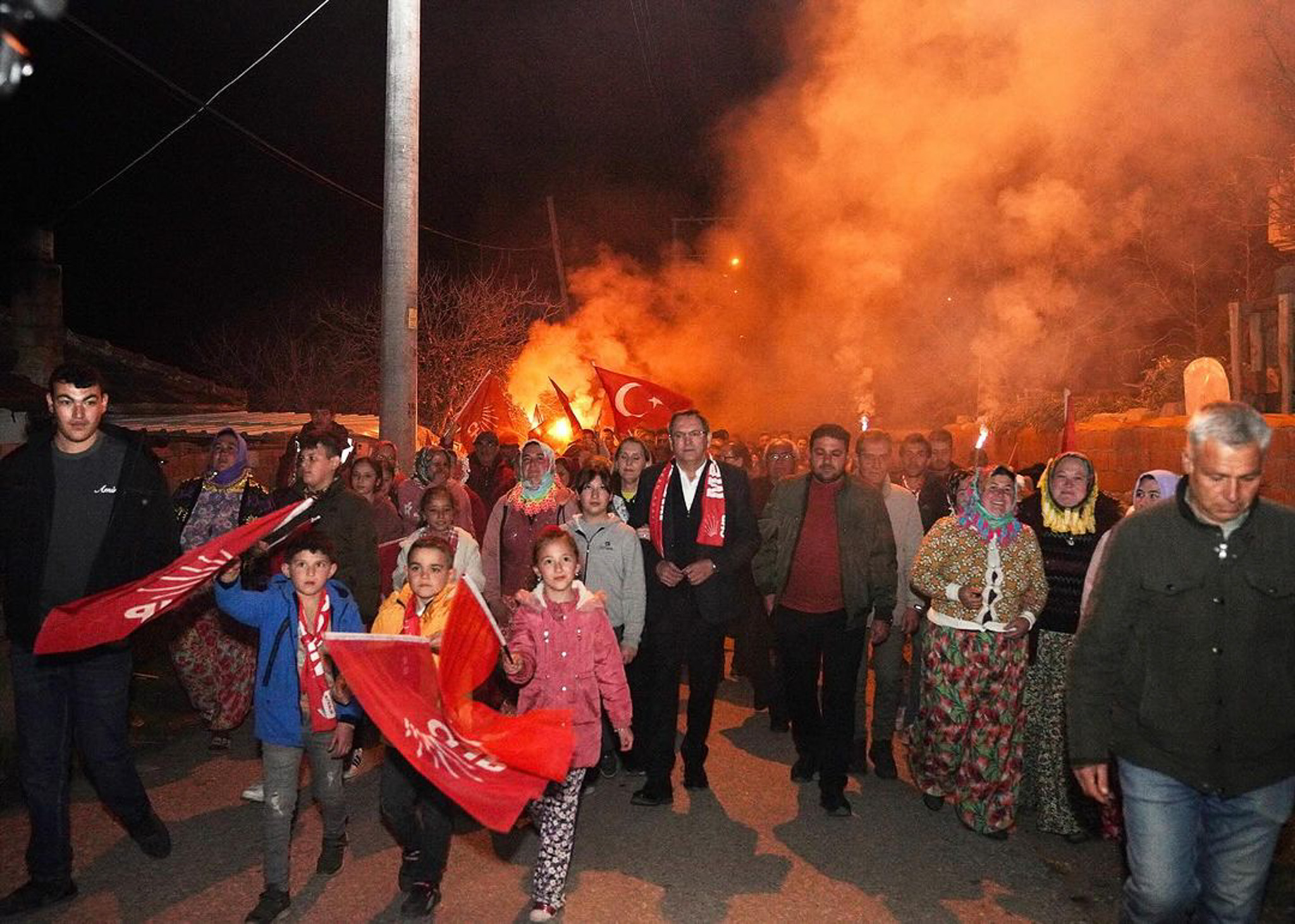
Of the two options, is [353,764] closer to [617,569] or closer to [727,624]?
[617,569]

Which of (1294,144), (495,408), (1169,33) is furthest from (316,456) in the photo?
(1169,33)

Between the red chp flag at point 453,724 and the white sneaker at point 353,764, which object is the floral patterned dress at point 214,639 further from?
the red chp flag at point 453,724

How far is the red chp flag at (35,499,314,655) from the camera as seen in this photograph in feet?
14.5

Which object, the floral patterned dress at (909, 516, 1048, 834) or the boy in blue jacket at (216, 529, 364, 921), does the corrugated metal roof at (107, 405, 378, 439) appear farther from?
the floral patterned dress at (909, 516, 1048, 834)

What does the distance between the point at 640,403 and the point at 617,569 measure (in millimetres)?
5275

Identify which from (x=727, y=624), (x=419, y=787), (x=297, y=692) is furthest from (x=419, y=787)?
(x=727, y=624)

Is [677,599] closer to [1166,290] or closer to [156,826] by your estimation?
[156,826]

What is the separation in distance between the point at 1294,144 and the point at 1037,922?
1165cm

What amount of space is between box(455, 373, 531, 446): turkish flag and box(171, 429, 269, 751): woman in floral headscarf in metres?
4.61

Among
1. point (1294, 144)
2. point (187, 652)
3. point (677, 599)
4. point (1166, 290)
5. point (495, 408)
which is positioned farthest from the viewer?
point (1166, 290)

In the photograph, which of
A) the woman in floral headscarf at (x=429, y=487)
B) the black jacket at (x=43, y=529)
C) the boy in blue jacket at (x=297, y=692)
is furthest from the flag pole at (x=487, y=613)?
the woman in floral headscarf at (x=429, y=487)

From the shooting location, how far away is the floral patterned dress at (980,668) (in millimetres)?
5727

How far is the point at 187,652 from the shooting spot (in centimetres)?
686

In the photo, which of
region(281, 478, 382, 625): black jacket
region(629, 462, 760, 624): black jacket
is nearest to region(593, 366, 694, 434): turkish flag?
region(629, 462, 760, 624): black jacket
